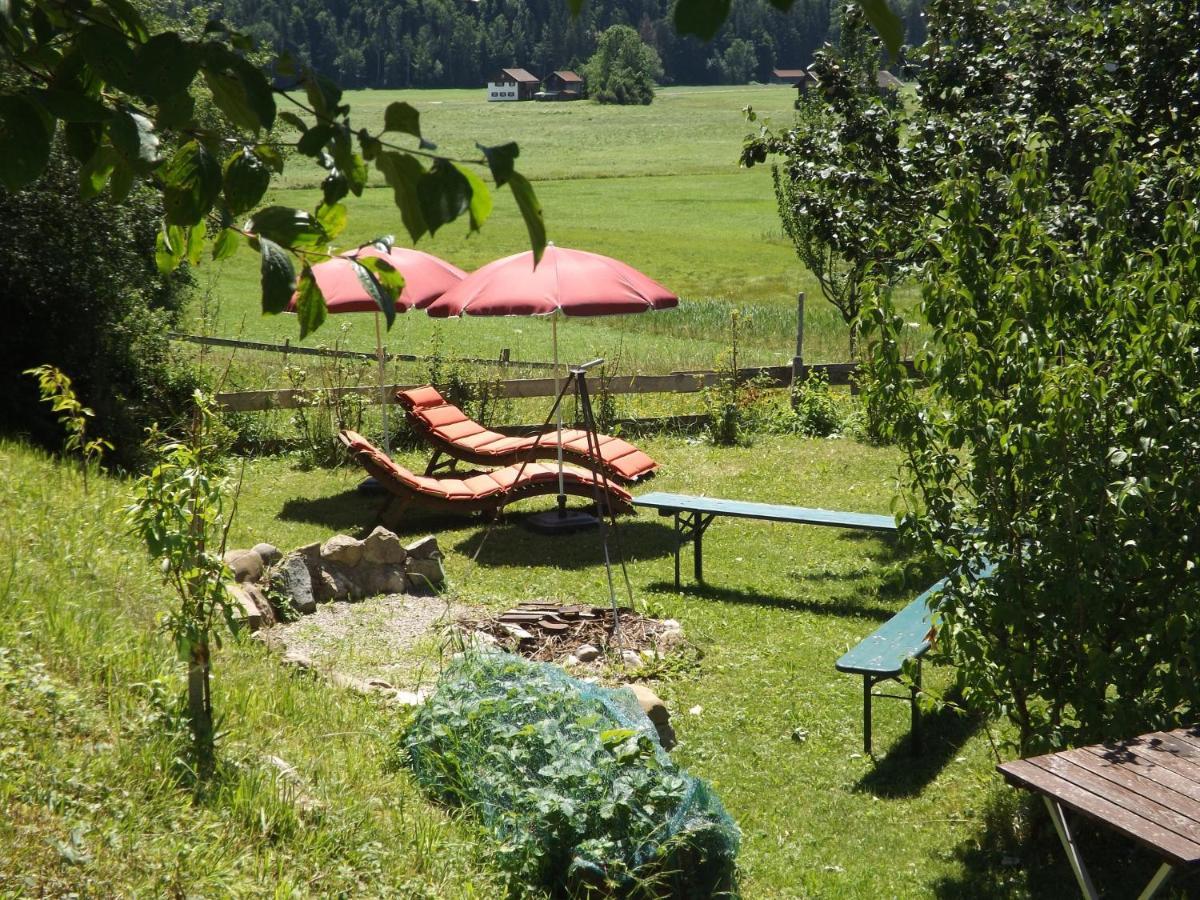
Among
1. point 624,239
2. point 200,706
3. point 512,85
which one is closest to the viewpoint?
point 200,706

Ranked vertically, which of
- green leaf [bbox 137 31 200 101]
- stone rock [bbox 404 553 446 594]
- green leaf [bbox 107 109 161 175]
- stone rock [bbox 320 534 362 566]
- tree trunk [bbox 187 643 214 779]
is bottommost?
stone rock [bbox 404 553 446 594]

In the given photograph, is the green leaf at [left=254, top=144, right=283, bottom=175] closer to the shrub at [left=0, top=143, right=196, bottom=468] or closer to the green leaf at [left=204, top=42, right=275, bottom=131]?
the green leaf at [left=204, top=42, right=275, bottom=131]

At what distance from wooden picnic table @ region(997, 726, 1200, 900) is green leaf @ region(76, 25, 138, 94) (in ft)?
11.4

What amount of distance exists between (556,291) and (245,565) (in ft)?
11.7

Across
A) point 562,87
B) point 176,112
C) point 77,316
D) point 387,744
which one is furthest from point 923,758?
point 562,87

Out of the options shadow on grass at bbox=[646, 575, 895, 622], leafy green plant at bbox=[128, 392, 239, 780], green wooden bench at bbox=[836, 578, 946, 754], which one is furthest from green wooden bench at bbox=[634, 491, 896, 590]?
leafy green plant at bbox=[128, 392, 239, 780]

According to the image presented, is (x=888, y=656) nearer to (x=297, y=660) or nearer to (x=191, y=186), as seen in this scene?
(x=297, y=660)

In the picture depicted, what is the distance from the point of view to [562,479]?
1066 cm

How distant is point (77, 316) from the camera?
11930 mm

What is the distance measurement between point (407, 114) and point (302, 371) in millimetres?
12594

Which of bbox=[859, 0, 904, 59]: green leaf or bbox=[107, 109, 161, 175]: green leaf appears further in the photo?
bbox=[107, 109, 161, 175]: green leaf

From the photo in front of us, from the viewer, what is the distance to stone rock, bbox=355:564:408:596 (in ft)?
29.5

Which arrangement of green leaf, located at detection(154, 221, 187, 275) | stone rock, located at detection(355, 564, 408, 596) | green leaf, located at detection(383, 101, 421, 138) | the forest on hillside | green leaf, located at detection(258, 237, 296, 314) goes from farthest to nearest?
the forest on hillside
stone rock, located at detection(355, 564, 408, 596)
green leaf, located at detection(154, 221, 187, 275)
green leaf, located at detection(258, 237, 296, 314)
green leaf, located at detection(383, 101, 421, 138)

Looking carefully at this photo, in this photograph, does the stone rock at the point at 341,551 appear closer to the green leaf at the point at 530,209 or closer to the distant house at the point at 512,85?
the green leaf at the point at 530,209
